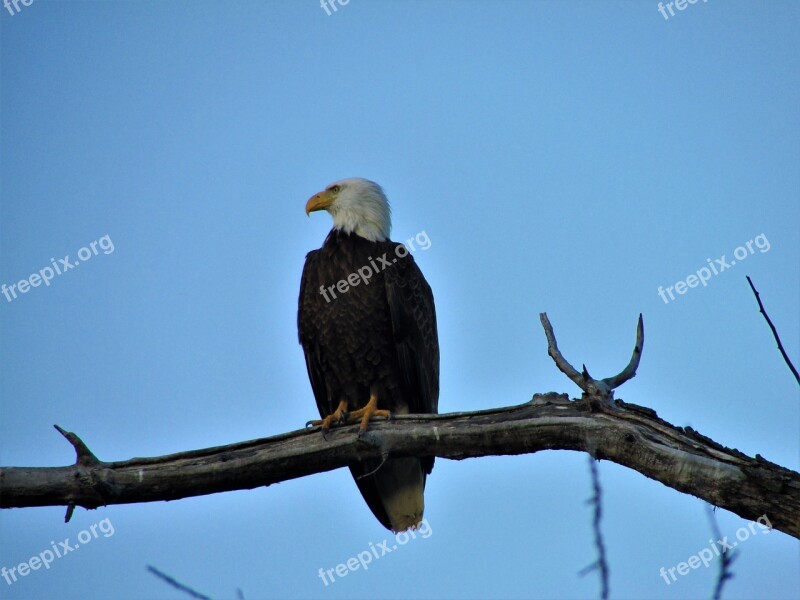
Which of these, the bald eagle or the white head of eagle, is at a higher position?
the white head of eagle

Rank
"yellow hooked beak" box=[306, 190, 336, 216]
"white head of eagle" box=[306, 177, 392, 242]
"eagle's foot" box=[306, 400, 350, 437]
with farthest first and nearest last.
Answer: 1. "yellow hooked beak" box=[306, 190, 336, 216]
2. "white head of eagle" box=[306, 177, 392, 242]
3. "eagle's foot" box=[306, 400, 350, 437]

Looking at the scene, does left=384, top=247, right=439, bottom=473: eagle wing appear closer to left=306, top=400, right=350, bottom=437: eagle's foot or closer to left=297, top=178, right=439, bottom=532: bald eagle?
left=297, top=178, right=439, bottom=532: bald eagle

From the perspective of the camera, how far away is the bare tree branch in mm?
3629

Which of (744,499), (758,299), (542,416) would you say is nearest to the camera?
(758,299)

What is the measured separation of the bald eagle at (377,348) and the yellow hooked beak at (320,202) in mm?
1045

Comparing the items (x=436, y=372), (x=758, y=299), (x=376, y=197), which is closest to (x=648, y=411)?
(x=758, y=299)

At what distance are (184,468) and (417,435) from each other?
1.14 meters

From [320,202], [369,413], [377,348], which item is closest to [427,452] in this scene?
[369,413]

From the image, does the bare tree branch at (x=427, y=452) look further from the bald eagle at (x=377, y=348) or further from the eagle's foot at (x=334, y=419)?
the bald eagle at (x=377, y=348)

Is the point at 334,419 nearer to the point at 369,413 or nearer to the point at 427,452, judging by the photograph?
the point at 369,413

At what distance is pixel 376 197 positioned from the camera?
24.3ft

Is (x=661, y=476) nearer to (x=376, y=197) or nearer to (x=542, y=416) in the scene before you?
(x=542, y=416)

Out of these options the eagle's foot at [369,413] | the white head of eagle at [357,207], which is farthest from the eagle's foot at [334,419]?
the white head of eagle at [357,207]

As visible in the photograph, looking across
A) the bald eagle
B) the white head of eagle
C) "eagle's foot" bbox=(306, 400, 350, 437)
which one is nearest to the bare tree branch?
"eagle's foot" bbox=(306, 400, 350, 437)
